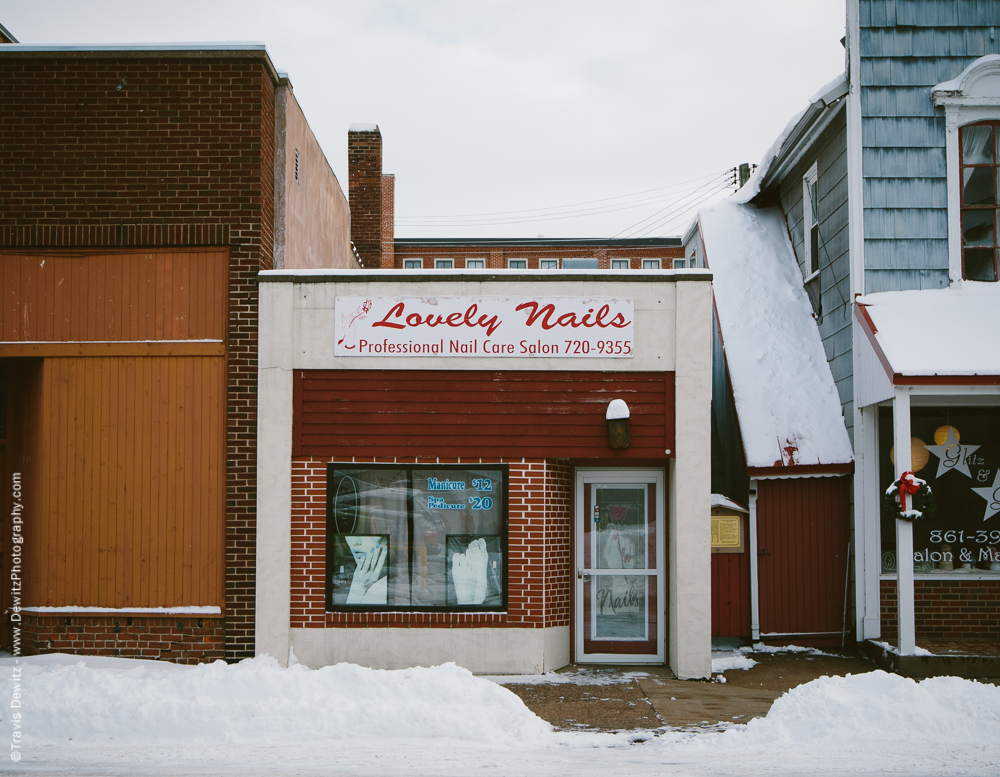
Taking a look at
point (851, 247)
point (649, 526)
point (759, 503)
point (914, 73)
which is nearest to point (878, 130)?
point (914, 73)

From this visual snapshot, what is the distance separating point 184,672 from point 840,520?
26.1 ft

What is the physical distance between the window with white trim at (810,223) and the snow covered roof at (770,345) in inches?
16.8

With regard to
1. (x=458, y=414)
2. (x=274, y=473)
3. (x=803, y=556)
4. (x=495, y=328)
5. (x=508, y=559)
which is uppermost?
(x=495, y=328)

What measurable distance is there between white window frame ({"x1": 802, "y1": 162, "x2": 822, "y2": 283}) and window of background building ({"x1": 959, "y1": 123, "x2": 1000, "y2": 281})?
6.70ft

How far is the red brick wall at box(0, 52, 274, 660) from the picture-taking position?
29.7 feet

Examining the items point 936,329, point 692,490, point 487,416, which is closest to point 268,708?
point 487,416

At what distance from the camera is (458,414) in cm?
905

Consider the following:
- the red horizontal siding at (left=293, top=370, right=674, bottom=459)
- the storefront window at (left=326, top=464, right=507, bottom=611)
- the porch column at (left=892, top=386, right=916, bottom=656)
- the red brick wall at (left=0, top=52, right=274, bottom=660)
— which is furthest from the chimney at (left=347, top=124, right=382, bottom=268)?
the porch column at (left=892, top=386, right=916, bottom=656)

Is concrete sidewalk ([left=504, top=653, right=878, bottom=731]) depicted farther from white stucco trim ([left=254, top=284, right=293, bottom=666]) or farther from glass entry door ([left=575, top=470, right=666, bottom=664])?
white stucco trim ([left=254, top=284, right=293, bottom=666])

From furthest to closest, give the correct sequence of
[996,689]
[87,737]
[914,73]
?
[914,73] < [996,689] < [87,737]

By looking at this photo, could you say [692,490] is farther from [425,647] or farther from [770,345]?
[770,345]

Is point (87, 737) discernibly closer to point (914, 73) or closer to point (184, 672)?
point (184, 672)

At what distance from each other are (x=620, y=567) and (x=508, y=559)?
1410mm

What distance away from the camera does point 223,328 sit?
358 inches
